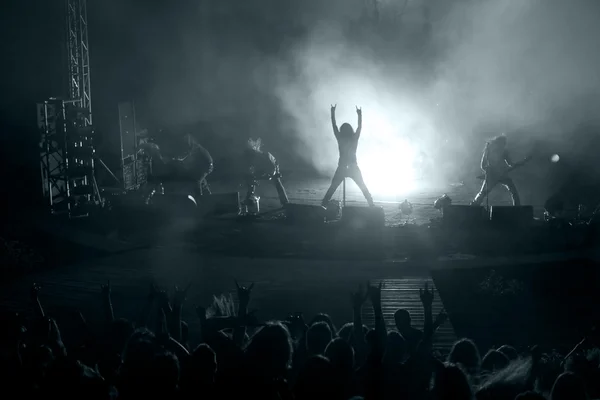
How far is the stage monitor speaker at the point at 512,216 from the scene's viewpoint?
1366 cm

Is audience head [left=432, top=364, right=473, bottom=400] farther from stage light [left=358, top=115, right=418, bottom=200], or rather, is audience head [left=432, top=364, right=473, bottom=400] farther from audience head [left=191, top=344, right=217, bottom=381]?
stage light [left=358, top=115, right=418, bottom=200]

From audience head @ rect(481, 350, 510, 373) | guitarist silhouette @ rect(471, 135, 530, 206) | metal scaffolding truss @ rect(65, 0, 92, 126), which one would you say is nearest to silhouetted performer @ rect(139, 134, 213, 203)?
metal scaffolding truss @ rect(65, 0, 92, 126)

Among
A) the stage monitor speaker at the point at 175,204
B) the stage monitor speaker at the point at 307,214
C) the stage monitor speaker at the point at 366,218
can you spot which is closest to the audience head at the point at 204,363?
the stage monitor speaker at the point at 366,218

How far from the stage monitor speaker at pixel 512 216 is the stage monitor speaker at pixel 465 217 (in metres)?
0.27

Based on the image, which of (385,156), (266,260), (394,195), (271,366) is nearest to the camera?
(271,366)

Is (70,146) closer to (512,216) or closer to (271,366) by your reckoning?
(512,216)

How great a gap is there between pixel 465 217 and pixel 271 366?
1065 cm

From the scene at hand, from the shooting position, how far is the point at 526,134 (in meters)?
23.7

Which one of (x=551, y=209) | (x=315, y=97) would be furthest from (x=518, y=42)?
(x=551, y=209)

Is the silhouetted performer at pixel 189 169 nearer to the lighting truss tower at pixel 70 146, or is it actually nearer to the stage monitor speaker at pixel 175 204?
the stage monitor speaker at pixel 175 204

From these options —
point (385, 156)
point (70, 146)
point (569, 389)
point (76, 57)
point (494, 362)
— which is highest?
point (76, 57)

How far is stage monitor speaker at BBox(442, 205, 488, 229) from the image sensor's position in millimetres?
13945

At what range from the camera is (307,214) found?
14.6 meters

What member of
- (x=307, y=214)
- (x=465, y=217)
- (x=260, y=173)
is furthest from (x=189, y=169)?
(x=465, y=217)
